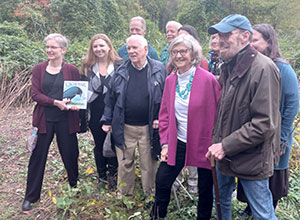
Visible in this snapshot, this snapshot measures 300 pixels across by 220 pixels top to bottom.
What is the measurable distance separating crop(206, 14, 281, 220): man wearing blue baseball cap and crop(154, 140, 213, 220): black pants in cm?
46

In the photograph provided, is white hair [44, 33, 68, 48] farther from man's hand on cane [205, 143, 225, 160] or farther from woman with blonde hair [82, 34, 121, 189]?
man's hand on cane [205, 143, 225, 160]

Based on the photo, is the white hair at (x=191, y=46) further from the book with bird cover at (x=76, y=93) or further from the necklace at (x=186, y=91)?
the book with bird cover at (x=76, y=93)

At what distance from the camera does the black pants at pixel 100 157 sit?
359 cm

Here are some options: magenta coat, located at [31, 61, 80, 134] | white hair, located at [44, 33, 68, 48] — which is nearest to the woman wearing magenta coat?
magenta coat, located at [31, 61, 80, 134]

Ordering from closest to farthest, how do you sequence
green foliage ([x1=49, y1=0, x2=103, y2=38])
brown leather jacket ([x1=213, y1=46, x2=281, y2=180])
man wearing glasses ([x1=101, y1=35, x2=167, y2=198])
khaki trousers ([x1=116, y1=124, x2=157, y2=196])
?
brown leather jacket ([x1=213, y1=46, x2=281, y2=180]) < man wearing glasses ([x1=101, y1=35, x2=167, y2=198]) < khaki trousers ([x1=116, y1=124, x2=157, y2=196]) < green foliage ([x1=49, y1=0, x2=103, y2=38])

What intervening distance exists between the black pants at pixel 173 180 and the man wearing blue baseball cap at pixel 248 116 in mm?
464

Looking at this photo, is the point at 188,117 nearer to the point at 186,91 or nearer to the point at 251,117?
the point at 186,91

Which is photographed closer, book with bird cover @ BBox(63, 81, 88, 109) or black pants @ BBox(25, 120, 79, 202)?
book with bird cover @ BBox(63, 81, 88, 109)

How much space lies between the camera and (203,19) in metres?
18.4

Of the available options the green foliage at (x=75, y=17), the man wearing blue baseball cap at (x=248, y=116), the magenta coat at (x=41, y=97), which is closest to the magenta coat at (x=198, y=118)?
the man wearing blue baseball cap at (x=248, y=116)

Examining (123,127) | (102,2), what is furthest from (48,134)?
(102,2)

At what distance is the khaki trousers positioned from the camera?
126 inches

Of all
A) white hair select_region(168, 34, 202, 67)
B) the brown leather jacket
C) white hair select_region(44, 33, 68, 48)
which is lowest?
the brown leather jacket

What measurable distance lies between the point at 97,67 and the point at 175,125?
144cm
